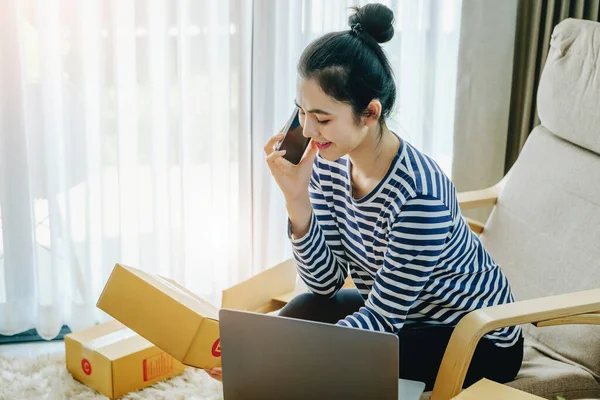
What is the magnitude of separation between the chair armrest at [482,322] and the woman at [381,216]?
0.11m

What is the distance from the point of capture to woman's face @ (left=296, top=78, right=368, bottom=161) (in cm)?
142

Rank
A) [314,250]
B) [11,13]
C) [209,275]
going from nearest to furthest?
[314,250], [11,13], [209,275]

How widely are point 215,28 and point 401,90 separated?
62 centimetres

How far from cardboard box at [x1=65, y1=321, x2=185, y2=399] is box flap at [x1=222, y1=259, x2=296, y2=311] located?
0.31m

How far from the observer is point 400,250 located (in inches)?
55.8

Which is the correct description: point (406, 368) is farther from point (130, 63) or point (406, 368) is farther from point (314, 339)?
point (130, 63)

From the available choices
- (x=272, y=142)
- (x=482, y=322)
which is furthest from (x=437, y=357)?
→ (x=272, y=142)

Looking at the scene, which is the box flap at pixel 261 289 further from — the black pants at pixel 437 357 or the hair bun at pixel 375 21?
the hair bun at pixel 375 21

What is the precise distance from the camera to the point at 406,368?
4.85 feet

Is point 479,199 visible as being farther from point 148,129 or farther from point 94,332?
point 94,332

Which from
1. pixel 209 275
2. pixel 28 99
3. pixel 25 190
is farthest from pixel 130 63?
pixel 209 275

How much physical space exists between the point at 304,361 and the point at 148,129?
116 centimetres

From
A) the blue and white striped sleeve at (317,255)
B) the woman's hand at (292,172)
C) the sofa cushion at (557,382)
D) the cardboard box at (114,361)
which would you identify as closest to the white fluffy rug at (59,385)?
the cardboard box at (114,361)

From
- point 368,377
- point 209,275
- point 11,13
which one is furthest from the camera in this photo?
point 209,275
